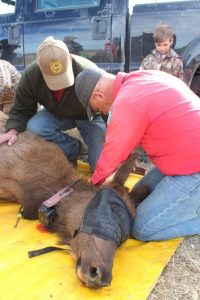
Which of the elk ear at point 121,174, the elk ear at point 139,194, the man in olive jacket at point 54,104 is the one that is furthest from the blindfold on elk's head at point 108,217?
the man in olive jacket at point 54,104

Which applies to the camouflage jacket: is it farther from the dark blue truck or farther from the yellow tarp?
the yellow tarp

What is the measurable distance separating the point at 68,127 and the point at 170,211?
80.5 inches

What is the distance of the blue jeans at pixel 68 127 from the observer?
4.79 m

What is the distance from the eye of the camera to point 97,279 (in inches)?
106

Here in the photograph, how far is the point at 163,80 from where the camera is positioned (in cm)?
328

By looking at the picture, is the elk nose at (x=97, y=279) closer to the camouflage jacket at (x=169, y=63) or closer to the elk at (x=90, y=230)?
the elk at (x=90, y=230)

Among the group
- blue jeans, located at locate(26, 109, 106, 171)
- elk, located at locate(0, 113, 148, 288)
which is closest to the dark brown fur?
elk, located at locate(0, 113, 148, 288)

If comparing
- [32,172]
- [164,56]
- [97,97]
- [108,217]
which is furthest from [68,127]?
[108,217]

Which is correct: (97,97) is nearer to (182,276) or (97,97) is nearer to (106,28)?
(182,276)

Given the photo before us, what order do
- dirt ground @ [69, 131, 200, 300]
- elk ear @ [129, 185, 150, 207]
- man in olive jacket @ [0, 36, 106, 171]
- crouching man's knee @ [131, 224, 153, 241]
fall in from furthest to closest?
man in olive jacket @ [0, 36, 106, 171] < elk ear @ [129, 185, 150, 207] < crouching man's knee @ [131, 224, 153, 241] < dirt ground @ [69, 131, 200, 300]

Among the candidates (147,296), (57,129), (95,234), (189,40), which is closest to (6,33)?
(57,129)

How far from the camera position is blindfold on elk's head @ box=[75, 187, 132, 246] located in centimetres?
302

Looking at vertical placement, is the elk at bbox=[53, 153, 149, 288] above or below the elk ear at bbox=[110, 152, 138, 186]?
below

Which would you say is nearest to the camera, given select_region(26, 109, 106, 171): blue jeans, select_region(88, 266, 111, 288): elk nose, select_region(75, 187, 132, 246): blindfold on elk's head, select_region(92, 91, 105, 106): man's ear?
select_region(88, 266, 111, 288): elk nose
